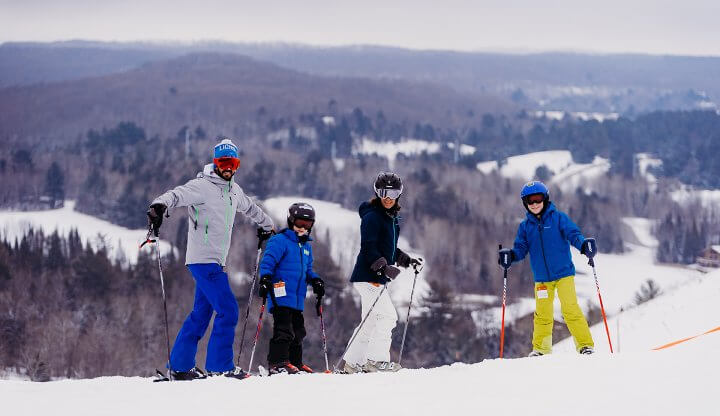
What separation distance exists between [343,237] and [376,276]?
118 metres

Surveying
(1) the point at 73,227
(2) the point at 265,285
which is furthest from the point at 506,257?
(1) the point at 73,227

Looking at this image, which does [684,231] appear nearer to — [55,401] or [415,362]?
[415,362]

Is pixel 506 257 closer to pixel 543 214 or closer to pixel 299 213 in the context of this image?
pixel 543 214

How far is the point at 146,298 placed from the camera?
277 feet

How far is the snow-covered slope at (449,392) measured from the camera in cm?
638

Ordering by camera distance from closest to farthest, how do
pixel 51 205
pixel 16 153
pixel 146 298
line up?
pixel 146 298, pixel 51 205, pixel 16 153

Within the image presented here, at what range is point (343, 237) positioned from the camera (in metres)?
127

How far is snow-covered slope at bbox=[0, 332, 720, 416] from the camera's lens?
251 inches

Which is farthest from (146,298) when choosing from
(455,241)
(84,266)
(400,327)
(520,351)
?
(455,241)

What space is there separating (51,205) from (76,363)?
85.5 metres

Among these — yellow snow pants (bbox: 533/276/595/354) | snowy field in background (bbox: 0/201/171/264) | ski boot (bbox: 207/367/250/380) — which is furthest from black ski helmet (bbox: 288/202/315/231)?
snowy field in background (bbox: 0/201/171/264)

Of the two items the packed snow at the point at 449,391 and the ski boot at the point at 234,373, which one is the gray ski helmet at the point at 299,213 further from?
the packed snow at the point at 449,391

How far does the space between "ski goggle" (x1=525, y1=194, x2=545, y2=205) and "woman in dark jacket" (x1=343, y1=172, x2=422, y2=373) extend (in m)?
1.32

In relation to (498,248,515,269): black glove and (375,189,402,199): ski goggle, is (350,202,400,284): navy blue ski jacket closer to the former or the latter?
(375,189,402,199): ski goggle
